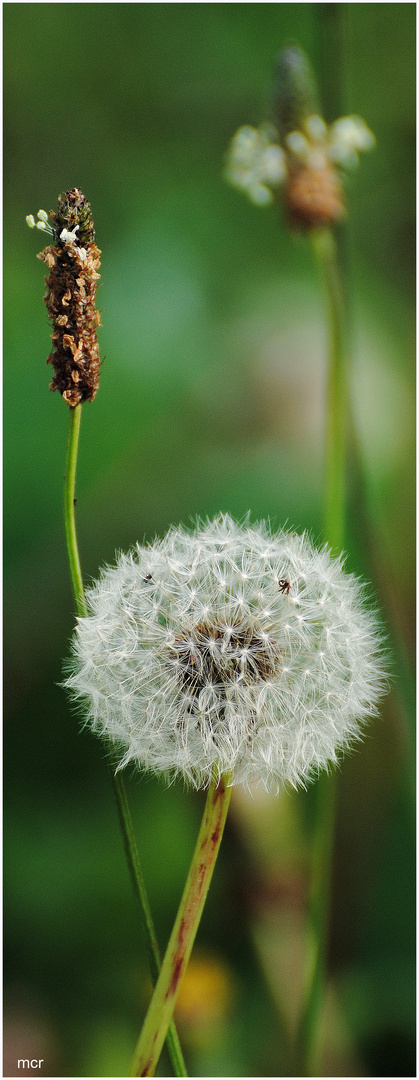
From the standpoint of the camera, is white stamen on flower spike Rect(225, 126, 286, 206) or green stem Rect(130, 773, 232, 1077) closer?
green stem Rect(130, 773, 232, 1077)

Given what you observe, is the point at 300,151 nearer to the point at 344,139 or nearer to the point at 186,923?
the point at 344,139

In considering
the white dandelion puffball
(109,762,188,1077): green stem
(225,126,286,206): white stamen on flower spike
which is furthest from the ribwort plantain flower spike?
(109,762,188,1077): green stem

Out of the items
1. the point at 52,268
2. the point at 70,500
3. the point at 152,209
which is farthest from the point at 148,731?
the point at 152,209

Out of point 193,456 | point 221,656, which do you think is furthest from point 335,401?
point 221,656

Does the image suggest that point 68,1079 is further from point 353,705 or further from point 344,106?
point 344,106

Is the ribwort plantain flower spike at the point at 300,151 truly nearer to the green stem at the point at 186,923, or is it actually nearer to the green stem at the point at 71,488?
the green stem at the point at 71,488

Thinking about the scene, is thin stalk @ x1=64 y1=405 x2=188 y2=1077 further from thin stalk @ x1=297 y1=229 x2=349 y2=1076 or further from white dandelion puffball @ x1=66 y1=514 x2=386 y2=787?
Answer: thin stalk @ x1=297 y1=229 x2=349 y2=1076

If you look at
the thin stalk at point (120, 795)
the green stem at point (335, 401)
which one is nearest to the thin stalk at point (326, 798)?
the green stem at point (335, 401)
